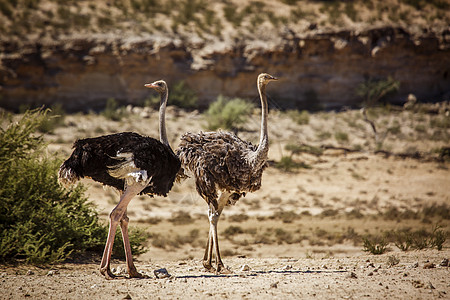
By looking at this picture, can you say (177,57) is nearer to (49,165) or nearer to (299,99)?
(299,99)

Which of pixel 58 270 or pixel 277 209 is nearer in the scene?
pixel 58 270

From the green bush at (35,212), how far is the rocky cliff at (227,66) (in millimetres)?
21409

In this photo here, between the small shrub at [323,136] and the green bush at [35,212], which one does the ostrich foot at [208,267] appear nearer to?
the green bush at [35,212]

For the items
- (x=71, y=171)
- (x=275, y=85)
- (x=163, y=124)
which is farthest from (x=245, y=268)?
(x=275, y=85)

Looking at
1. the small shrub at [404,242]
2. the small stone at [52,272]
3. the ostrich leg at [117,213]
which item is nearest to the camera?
the ostrich leg at [117,213]

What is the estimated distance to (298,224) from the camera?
50.5ft

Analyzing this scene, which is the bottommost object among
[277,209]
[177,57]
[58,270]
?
[277,209]

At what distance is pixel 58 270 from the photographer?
8.22 meters

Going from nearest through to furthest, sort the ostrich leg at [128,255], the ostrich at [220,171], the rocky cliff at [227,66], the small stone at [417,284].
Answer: the small stone at [417,284] < the ostrich leg at [128,255] < the ostrich at [220,171] < the rocky cliff at [227,66]

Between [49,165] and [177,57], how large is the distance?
2275cm

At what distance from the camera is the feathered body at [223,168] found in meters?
8.09

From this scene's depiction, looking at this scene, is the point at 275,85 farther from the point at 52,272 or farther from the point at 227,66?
the point at 52,272

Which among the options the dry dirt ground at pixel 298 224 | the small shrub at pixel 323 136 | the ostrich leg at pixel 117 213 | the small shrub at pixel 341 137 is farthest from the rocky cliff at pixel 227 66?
the ostrich leg at pixel 117 213

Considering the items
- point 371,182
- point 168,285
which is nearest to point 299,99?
point 371,182
